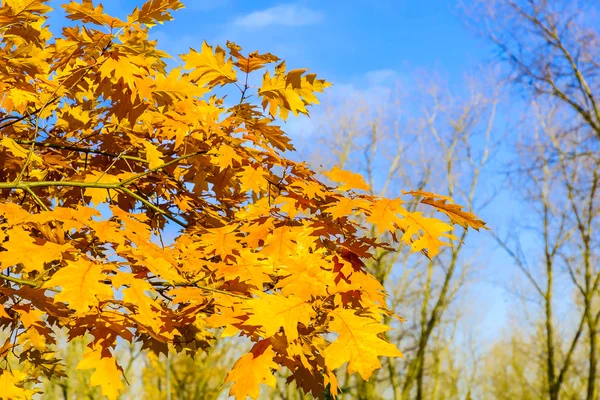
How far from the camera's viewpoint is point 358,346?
1662mm

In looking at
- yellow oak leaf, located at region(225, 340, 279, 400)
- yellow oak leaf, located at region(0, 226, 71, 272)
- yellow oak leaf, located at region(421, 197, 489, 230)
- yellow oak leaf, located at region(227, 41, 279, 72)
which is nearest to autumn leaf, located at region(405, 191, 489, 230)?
yellow oak leaf, located at region(421, 197, 489, 230)

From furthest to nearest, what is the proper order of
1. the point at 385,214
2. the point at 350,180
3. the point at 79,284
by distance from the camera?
the point at 350,180
the point at 385,214
the point at 79,284

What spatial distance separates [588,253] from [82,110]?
12.3m

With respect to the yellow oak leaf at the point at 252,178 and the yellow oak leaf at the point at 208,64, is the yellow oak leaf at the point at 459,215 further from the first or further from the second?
the yellow oak leaf at the point at 208,64

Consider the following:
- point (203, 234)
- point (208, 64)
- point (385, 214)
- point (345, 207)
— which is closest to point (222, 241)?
point (203, 234)

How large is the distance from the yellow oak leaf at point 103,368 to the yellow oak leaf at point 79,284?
1.05 feet

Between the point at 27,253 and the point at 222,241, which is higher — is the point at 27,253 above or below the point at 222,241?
below

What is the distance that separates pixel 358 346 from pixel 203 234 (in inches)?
36.7

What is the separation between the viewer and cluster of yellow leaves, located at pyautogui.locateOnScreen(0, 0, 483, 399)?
1.70m

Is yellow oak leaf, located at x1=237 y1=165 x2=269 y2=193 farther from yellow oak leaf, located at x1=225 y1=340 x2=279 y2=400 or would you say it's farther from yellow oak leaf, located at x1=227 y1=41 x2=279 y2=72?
yellow oak leaf, located at x1=225 y1=340 x2=279 y2=400

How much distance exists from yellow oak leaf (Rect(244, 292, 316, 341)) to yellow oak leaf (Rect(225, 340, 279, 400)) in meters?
0.10

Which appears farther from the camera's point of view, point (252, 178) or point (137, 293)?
point (252, 178)

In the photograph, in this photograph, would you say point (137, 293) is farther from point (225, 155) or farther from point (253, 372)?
point (225, 155)

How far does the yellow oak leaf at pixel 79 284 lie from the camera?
151 cm
